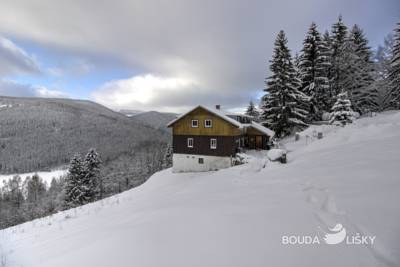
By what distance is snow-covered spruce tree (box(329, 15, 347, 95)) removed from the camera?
2851 centimetres

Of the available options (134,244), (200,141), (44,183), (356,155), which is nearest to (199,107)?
(200,141)

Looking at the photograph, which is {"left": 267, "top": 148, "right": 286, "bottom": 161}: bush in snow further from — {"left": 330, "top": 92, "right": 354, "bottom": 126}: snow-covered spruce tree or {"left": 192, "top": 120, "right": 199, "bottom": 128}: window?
{"left": 330, "top": 92, "right": 354, "bottom": 126}: snow-covered spruce tree

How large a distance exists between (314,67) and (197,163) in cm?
1978

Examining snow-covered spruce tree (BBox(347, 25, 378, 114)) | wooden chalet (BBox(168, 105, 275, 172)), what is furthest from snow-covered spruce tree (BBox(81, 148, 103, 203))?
snow-covered spruce tree (BBox(347, 25, 378, 114))

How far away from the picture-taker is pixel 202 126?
78.8 feet

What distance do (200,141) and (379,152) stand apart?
684 inches

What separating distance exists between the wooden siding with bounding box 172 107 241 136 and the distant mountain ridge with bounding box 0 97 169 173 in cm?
8872

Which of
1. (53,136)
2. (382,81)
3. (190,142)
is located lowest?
(190,142)

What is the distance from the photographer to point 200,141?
24.2 meters

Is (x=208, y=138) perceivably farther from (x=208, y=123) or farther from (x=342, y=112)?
(x=342, y=112)

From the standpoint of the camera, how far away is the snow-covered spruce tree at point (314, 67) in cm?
2770

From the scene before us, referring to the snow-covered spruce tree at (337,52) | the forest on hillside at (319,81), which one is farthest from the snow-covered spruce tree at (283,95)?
the snow-covered spruce tree at (337,52)

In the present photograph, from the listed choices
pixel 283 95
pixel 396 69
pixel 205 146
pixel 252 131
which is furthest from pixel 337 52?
pixel 205 146

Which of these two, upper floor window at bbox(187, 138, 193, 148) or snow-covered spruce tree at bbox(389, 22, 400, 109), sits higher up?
snow-covered spruce tree at bbox(389, 22, 400, 109)
